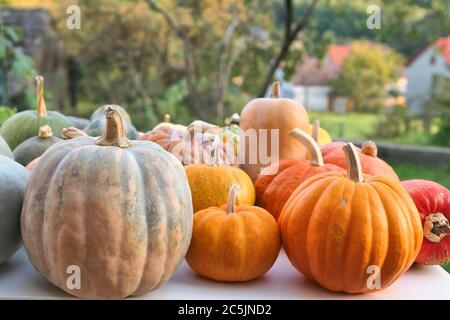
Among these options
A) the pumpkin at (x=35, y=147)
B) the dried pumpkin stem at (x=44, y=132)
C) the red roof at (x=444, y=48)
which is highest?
the red roof at (x=444, y=48)

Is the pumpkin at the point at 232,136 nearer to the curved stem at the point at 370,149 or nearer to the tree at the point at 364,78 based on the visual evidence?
the curved stem at the point at 370,149

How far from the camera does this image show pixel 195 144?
1604 mm

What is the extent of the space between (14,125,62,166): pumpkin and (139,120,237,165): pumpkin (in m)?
0.30

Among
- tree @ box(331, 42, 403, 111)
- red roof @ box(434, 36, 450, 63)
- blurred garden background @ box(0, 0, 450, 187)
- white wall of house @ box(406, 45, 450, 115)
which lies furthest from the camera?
tree @ box(331, 42, 403, 111)

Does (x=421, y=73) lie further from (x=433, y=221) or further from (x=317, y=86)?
(x=433, y=221)

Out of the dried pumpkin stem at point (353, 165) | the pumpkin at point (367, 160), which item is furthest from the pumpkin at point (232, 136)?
the dried pumpkin stem at point (353, 165)

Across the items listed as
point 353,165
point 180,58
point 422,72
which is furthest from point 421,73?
point 353,165

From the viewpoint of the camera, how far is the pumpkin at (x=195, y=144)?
1565 millimetres

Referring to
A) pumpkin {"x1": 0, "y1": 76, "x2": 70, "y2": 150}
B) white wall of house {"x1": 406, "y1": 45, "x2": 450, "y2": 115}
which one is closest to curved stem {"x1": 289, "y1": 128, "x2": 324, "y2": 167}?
pumpkin {"x1": 0, "y1": 76, "x2": 70, "y2": 150}

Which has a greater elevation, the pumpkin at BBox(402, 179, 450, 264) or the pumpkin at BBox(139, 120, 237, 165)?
the pumpkin at BBox(139, 120, 237, 165)

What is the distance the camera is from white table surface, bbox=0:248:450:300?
1.11m

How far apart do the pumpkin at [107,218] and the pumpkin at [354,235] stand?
241 mm

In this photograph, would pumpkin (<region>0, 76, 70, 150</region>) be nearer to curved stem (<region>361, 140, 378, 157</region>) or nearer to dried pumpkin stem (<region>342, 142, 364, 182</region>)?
curved stem (<region>361, 140, 378, 157</region>)
